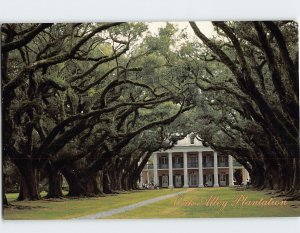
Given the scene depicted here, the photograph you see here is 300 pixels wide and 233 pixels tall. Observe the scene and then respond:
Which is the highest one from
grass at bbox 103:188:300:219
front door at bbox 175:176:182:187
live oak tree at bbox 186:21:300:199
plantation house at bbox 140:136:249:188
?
live oak tree at bbox 186:21:300:199

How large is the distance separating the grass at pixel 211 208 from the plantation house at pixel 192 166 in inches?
20.5

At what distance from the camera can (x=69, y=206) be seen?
17.8 meters

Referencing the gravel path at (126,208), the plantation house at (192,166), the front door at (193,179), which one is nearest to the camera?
the gravel path at (126,208)

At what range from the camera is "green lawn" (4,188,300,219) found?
56.7 feet

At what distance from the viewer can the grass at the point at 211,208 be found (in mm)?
17312

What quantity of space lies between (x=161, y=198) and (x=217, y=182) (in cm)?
144

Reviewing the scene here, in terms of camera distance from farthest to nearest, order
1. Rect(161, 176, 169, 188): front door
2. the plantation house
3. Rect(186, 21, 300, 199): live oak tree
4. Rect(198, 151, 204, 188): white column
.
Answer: Rect(161, 176, 169, 188): front door
the plantation house
Rect(198, 151, 204, 188): white column
Rect(186, 21, 300, 199): live oak tree

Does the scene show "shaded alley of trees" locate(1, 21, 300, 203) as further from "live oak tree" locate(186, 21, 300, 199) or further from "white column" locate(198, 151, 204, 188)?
"white column" locate(198, 151, 204, 188)

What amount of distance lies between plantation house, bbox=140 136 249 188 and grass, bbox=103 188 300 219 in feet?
1.70

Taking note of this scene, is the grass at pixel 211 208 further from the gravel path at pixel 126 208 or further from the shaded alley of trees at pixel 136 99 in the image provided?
the shaded alley of trees at pixel 136 99

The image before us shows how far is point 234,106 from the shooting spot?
1870cm

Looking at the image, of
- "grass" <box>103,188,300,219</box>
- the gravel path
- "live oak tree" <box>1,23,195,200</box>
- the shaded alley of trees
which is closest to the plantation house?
the shaded alley of trees

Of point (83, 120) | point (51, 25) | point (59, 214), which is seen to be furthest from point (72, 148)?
point (51, 25)

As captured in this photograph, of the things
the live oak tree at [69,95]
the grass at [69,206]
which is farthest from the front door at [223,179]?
the live oak tree at [69,95]
